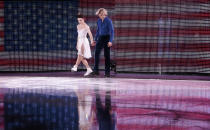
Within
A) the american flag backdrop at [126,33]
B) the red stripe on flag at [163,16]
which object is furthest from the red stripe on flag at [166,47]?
the red stripe on flag at [163,16]

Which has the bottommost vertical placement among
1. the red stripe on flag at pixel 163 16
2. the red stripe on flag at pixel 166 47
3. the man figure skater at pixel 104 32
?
the red stripe on flag at pixel 166 47

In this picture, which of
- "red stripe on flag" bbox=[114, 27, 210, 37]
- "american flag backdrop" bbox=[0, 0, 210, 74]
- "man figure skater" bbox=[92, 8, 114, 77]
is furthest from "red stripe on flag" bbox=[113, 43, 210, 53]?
"man figure skater" bbox=[92, 8, 114, 77]

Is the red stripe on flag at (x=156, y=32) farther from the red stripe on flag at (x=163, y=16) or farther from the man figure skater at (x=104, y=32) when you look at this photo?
the man figure skater at (x=104, y=32)

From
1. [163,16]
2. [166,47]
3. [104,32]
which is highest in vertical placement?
[163,16]

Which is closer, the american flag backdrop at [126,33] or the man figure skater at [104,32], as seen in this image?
the man figure skater at [104,32]

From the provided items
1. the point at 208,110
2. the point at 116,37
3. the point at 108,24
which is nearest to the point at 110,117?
the point at 208,110

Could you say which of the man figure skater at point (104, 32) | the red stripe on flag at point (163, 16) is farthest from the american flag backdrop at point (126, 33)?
the man figure skater at point (104, 32)

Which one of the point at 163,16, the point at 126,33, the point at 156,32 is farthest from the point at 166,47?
the point at 126,33

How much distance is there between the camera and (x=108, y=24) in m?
9.27

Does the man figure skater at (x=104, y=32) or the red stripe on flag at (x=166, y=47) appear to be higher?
the man figure skater at (x=104, y=32)

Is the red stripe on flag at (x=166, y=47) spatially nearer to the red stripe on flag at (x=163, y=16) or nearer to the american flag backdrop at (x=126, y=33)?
the american flag backdrop at (x=126, y=33)

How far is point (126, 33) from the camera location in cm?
1213

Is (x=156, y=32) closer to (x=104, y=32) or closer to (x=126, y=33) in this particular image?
(x=126, y=33)

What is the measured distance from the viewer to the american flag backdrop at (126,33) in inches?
472
